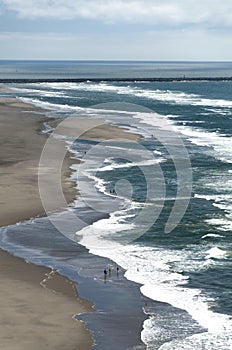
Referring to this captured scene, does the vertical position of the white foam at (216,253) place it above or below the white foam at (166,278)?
above

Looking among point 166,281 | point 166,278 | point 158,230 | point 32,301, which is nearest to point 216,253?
point 166,278

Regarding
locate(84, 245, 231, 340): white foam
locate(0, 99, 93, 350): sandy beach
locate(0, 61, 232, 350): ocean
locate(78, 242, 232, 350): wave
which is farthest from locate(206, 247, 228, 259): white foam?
locate(0, 99, 93, 350): sandy beach

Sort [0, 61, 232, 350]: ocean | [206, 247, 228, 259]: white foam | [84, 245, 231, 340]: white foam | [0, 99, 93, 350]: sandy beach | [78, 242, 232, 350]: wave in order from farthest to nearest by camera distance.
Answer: [206, 247, 228, 259]: white foam → [0, 61, 232, 350]: ocean → [84, 245, 231, 340]: white foam → [78, 242, 232, 350]: wave → [0, 99, 93, 350]: sandy beach

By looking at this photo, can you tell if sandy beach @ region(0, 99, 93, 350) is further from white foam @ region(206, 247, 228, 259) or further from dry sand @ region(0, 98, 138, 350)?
white foam @ region(206, 247, 228, 259)

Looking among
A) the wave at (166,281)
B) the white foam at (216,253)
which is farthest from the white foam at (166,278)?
the white foam at (216,253)

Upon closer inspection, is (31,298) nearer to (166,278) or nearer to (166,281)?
(166,281)

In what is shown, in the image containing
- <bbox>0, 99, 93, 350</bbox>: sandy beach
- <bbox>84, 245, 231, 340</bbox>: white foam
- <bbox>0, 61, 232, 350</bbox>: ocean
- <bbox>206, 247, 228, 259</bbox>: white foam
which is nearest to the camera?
<bbox>0, 99, 93, 350</bbox>: sandy beach

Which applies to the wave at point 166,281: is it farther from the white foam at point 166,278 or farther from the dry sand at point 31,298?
the dry sand at point 31,298

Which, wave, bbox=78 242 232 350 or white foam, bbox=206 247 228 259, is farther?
white foam, bbox=206 247 228 259

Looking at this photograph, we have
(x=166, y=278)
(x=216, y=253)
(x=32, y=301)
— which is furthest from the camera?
(x=216, y=253)

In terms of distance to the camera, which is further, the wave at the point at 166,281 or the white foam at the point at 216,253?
the white foam at the point at 216,253

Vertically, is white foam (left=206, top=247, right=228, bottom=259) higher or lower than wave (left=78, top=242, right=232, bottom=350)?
higher
